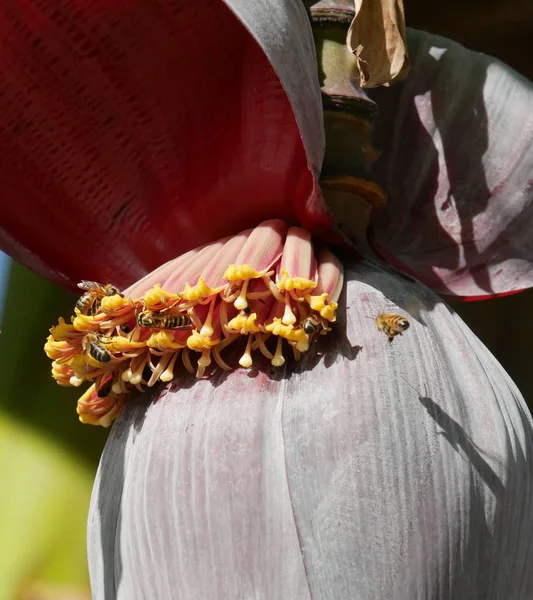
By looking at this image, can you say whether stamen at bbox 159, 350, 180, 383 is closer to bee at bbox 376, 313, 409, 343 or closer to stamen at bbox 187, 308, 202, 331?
stamen at bbox 187, 308, 202, 331

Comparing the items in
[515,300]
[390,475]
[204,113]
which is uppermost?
[204,113]

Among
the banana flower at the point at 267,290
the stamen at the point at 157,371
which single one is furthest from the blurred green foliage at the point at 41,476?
the stamen at the point at 157,371

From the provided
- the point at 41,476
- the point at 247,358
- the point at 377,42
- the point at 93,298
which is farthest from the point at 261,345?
the point at 41,476

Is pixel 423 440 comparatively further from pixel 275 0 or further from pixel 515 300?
pixel 515 300

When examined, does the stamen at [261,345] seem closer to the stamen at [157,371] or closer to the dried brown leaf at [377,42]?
the stamen at [157,371]

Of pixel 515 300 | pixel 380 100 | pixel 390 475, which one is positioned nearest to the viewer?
pixel 390 475

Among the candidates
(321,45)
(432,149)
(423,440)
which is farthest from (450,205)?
(423,440)

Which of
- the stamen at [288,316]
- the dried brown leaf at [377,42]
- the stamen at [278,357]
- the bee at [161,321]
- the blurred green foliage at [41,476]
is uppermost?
the bee at [161,321]

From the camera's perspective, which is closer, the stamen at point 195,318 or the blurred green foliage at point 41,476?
the stamen at point 195,318

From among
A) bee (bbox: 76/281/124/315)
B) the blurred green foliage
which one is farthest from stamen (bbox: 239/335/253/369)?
the blurred green foliage
